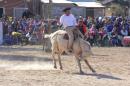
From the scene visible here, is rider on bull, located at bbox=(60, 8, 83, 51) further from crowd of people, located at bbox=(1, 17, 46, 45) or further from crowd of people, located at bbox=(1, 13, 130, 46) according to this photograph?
crowd of people, located at bbox=(1, 17, 46, 45)

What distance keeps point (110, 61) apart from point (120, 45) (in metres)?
11.1

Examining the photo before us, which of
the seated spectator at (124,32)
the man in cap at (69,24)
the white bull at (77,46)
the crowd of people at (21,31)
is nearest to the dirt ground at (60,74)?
the white bull at (77,46)

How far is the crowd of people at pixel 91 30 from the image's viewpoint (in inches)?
1216

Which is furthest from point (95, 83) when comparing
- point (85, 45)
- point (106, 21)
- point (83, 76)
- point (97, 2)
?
point (97, 2)

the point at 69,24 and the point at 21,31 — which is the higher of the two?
the point at 69,24

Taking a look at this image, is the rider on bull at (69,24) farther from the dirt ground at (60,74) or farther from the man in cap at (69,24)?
the dirt ground at (60,74)

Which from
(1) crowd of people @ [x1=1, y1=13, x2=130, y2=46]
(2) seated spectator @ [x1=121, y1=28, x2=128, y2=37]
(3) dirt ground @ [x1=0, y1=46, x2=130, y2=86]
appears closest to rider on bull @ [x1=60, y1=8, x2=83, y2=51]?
(3) dirt ground @ [x1=0, y1=46, x2=130, y2=86]

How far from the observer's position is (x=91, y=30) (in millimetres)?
31016

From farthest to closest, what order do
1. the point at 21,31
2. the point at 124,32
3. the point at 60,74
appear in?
the point at 21,31, the point at 124,32, the point at 60,74

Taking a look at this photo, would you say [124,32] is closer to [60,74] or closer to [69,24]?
[69,24]

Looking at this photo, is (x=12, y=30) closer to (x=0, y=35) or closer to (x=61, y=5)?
(x=0, y=35)

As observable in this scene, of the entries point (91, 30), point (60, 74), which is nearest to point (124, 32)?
point (91, 30)

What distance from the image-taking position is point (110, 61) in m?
19.8

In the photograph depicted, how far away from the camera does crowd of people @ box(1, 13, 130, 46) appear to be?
30.9 meters
